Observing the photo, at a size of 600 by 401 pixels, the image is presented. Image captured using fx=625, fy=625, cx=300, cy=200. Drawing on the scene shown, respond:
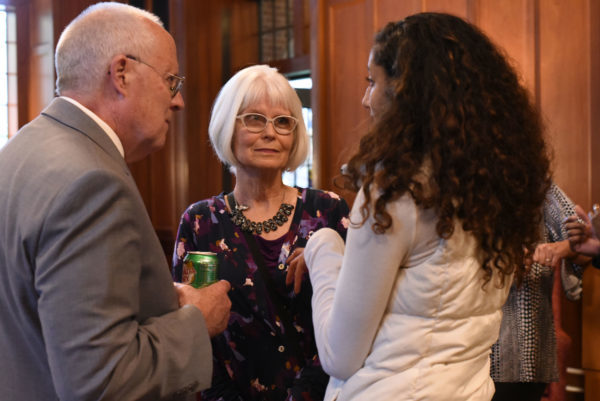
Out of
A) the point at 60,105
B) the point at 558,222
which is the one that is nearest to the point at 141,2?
the point at 558,222

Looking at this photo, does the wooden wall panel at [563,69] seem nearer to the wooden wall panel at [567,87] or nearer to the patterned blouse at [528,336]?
the wooden wall panel at [567,87]

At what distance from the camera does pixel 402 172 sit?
3.90ft

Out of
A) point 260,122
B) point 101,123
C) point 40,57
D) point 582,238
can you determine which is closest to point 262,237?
point 260,122

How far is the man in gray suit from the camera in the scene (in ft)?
3.58

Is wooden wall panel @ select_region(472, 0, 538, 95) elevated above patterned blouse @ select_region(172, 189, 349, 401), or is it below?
above

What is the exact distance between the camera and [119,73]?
1.34m

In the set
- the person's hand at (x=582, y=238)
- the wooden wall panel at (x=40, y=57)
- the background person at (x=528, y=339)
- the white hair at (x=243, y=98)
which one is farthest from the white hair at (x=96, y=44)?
the wooden wall panel at (x=40, y=57)

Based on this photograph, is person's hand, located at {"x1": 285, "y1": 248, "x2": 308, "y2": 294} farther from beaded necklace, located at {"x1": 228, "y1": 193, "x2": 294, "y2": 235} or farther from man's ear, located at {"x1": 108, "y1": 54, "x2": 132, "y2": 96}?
man's ear, located at {"x1": 108, "y1": 54, "x2": 132, "y2": 96}

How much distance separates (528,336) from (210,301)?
1414mm

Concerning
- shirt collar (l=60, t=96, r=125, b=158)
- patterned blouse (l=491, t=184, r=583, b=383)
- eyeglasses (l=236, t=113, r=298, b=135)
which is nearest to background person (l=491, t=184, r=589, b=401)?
patterned blouse (l=491, t=184, r=583, b=383)

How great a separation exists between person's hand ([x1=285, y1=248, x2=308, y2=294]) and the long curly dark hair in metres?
0.54

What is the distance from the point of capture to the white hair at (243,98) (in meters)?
2.11

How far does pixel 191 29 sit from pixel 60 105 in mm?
4992

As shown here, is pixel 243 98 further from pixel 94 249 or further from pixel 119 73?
pixel 94 249
